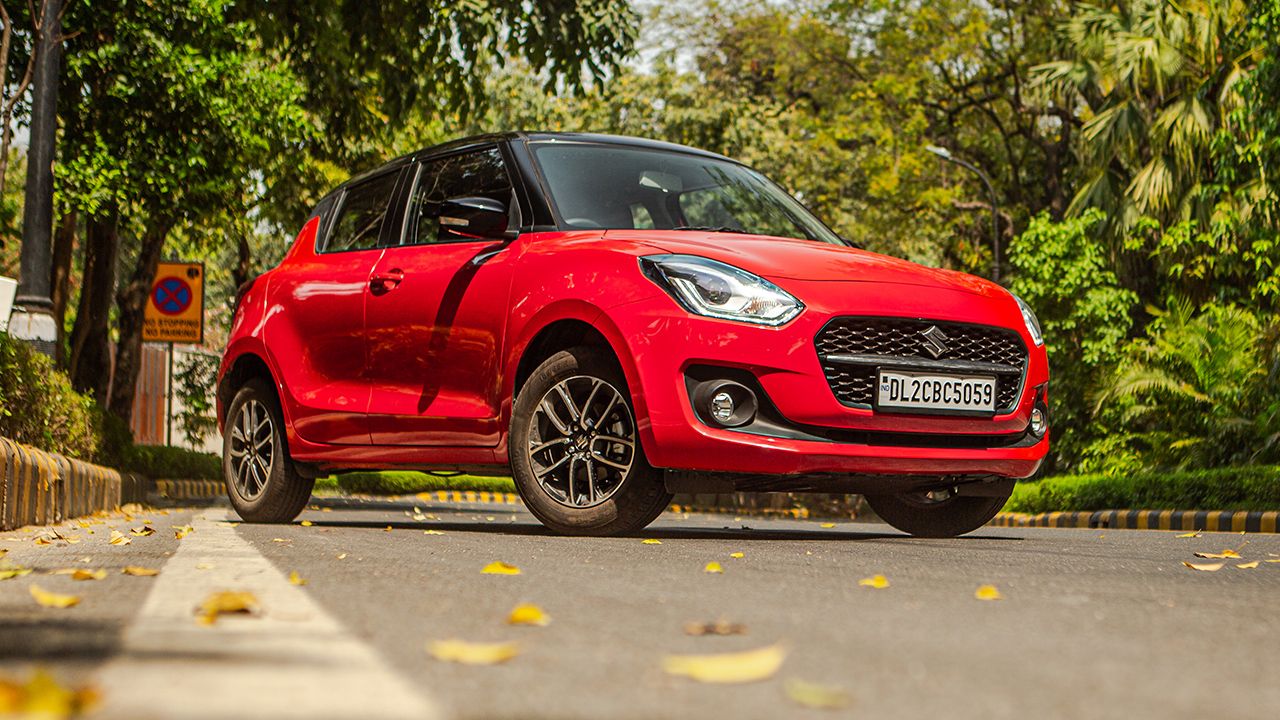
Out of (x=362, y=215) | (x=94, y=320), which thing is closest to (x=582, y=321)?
(x=362, y=215)

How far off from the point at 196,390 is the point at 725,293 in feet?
71.8

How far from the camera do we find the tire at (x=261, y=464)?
847 centimetres

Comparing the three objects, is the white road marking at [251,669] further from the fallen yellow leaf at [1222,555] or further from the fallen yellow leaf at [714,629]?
the fallen yellow leaf at [1222,555]

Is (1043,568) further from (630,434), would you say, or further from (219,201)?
(219,201)

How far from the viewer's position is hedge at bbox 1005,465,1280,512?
1398 centimetres

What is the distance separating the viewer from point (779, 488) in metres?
6.45

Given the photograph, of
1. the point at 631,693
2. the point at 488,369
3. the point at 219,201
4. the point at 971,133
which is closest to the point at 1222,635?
the point at 631,693

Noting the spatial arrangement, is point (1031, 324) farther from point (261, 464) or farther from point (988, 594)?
point (261, 464)

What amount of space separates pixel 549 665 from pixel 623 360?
130 inches

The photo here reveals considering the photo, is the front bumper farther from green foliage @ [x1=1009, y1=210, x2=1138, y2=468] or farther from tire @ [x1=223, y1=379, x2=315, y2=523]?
green foliage @ [x1=1009, y1=210, x2=1138, y2=468]

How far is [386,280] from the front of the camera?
770 centimetres

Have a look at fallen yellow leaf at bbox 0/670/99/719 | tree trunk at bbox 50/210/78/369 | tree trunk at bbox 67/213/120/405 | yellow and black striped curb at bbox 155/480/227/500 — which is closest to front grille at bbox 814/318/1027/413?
fallen yellow leaf at bbox 0/670/99/719

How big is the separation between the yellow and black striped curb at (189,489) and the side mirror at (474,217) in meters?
11.4

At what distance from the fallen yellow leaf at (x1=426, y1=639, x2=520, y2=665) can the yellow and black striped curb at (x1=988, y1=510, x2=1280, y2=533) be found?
10510mm
